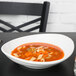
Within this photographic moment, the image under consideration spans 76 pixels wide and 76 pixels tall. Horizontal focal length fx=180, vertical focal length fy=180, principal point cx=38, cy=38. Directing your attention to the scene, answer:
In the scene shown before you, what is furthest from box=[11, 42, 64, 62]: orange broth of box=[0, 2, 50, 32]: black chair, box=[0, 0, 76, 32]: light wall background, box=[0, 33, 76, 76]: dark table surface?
box=[0, 0, 76, 32]: light wall background

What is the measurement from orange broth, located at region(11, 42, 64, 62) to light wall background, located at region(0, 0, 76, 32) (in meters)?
0.87

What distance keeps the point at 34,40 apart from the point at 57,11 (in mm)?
916

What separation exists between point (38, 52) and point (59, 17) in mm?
1078

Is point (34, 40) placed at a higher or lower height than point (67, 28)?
higher

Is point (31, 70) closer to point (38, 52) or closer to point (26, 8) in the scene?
point (38, 52)

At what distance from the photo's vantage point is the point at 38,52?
80cm

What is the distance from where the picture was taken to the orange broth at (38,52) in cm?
76

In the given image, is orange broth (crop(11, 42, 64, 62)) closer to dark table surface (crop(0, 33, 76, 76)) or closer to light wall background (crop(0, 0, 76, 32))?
dark table surface (crop(0, 33, 76, 76))

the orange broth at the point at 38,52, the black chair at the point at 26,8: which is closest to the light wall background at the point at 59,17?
the black chair at the point at 26,8

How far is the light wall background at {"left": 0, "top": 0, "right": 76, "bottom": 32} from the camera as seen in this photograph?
1746 millimetres

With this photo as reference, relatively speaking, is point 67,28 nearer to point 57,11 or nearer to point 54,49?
point 57,11

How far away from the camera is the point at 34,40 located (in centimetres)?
96

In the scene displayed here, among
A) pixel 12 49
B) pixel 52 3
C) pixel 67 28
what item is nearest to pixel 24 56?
pixel 12 49

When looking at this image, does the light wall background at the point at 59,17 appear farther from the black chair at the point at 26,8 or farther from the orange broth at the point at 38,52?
the orange broth at the point at 38,52
